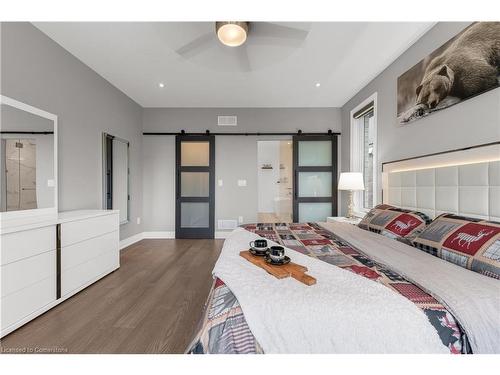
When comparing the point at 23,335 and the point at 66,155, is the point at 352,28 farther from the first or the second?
the point at 23,335

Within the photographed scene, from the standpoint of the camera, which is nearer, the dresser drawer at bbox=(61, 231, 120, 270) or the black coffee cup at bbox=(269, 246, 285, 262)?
the black coffee cup at bbox=(269, 246, 285, 262)

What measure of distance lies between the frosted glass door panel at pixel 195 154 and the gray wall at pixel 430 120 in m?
2.97

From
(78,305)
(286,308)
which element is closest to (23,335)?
(78,305)

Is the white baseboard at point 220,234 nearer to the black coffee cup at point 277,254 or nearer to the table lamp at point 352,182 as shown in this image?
the table lamp at point 352,182

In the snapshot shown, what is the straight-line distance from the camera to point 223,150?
14.0ft

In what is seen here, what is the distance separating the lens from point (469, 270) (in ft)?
3.74

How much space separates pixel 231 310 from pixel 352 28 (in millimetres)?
2628

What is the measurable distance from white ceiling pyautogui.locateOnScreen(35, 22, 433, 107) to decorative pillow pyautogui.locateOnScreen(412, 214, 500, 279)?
1739 millimetres

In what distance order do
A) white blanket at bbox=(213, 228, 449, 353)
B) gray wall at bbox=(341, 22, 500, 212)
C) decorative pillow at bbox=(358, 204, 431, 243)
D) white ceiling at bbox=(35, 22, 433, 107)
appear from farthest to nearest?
1. white ceiling at bbox=(35, 22, 433, 107)
2. decorative pillow at bbox=(358, 204, 431, 243)
3. gray wall at bbox=(341, 22, 500, 212)
4. white blanket at bbox=(213, 228, 449, 353)

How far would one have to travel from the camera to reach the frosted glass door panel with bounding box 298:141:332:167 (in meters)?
4.25

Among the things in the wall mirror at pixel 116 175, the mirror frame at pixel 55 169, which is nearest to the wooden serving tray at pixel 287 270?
the mirror frame at pixel 55 169

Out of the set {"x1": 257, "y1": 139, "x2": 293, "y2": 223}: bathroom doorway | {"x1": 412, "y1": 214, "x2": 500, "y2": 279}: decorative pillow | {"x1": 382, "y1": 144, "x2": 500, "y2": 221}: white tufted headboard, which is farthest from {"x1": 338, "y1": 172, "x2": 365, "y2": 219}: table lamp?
{"x1": 257, "y1": 139, "x2": 293, "y2": 223}: bathroom doorway

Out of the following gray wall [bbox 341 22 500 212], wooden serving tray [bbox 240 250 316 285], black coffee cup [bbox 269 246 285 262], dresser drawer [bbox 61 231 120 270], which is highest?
gray wall [bbox 341 22 500 212]

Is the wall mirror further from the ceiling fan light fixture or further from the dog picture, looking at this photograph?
the dog picture
